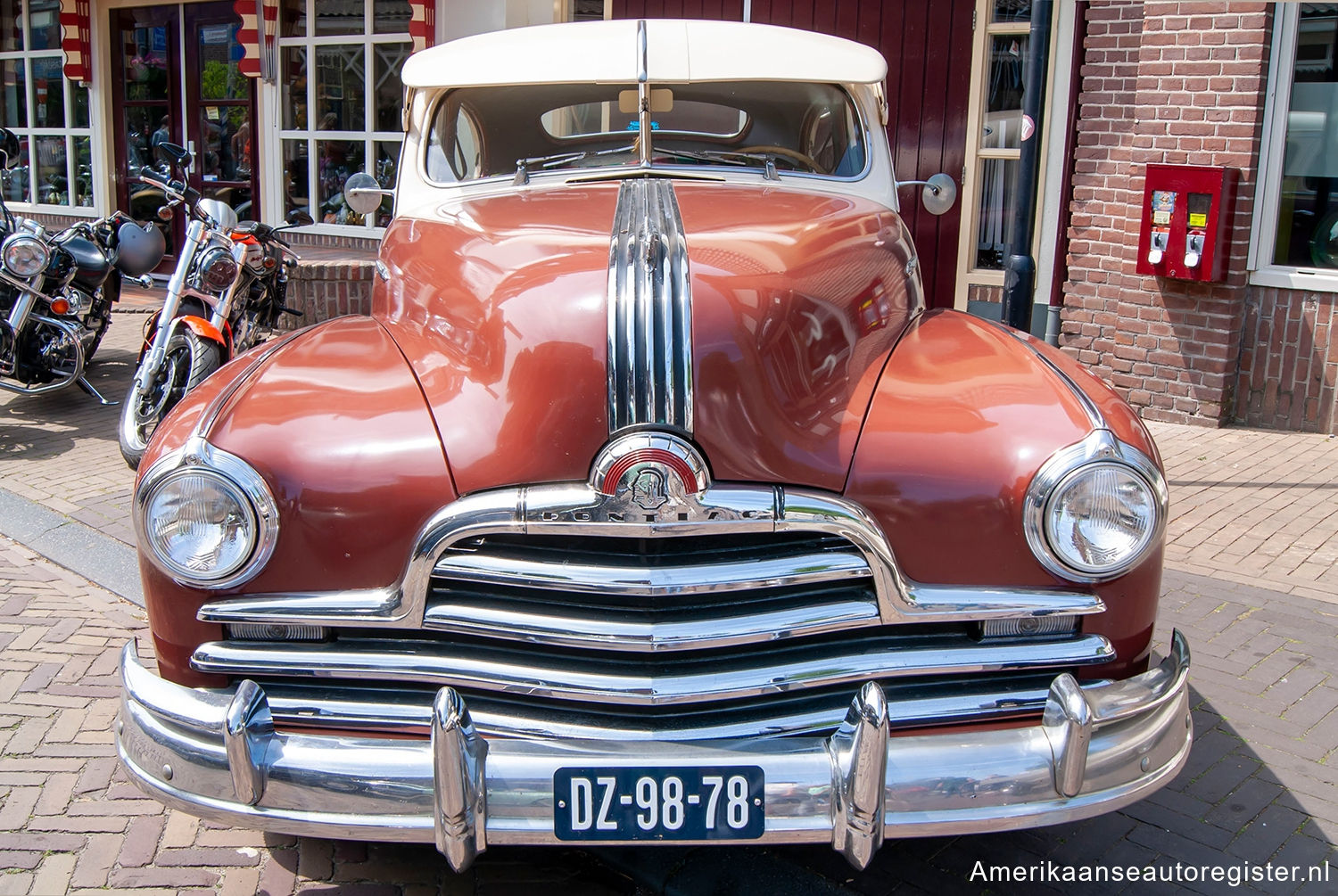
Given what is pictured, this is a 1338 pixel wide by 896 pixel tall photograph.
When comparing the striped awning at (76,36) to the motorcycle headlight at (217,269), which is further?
the striped awning at (76,36)

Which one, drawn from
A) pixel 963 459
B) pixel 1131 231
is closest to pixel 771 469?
pixel 963 459

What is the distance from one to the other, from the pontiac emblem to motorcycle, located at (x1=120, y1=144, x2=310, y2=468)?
3.71m

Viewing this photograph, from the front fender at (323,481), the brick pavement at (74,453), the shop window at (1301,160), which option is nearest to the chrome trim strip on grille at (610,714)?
the front fender at (323,481)

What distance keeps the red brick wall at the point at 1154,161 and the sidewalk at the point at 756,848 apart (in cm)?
186

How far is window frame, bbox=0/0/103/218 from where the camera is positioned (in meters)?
12.3

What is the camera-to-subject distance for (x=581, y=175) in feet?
11.0

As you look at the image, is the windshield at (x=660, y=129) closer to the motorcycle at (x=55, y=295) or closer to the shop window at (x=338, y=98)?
the motorcycle at (x=55, y=295)

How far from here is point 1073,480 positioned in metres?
2.12

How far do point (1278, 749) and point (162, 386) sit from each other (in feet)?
16.2

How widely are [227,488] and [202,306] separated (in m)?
4.55

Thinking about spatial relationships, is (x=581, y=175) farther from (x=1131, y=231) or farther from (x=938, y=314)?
(x=1131, y=231)

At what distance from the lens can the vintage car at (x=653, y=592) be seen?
2004 millimetres

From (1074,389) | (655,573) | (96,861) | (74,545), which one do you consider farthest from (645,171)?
(74,545)

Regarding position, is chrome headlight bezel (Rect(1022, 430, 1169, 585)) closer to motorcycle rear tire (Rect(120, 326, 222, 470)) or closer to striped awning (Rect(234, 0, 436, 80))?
motorcycle rear tire (Rect(120, 326, 222, 470))
